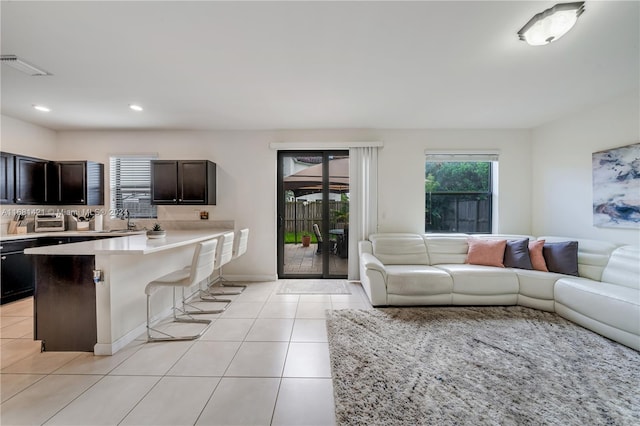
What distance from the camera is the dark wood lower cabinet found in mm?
2191

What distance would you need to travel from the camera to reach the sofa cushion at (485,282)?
3109 mm

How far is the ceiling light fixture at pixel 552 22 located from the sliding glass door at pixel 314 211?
284 cm

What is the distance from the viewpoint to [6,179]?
11.3 ft

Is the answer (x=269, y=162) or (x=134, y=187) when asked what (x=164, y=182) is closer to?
(x=134, y=187)

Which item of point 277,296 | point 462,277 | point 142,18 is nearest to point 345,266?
point 277,296

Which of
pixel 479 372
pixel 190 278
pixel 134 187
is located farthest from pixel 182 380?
pixel 134 187

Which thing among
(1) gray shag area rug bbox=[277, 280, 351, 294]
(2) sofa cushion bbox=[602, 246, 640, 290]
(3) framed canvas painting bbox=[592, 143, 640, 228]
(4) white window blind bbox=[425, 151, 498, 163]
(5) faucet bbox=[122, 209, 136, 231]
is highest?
(4) white window blind bbox=[425, 151, 498, 163]

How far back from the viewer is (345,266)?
452 cm

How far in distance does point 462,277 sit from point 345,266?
1.94 meters

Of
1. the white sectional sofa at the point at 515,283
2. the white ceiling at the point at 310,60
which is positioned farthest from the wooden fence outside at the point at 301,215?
the white ceiling at the point at 310,60

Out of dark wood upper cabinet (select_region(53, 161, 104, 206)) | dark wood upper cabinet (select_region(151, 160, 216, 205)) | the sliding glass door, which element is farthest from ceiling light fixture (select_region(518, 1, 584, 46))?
dark wood upper cabinet (select_region(53, 161, 104, 206))

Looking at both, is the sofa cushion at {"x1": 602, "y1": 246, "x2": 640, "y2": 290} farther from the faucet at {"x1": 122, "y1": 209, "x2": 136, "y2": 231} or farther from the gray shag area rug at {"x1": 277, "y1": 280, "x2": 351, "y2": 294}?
the faucet at {"x1": 122, "y1": 209, "x2": 136, "y2": 231}

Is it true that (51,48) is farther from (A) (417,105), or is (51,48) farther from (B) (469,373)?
(B) (469,373)

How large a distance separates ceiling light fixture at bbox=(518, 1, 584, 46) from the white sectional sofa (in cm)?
→ 241
